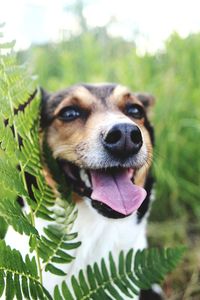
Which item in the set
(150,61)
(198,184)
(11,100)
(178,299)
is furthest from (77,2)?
(11,100)

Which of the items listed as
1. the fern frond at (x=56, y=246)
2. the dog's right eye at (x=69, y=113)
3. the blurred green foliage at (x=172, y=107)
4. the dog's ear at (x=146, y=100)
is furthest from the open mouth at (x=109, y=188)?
the blurred green foliage at (x=172, y=107)

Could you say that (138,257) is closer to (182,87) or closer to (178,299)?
(178,299)

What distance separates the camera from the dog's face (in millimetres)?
2377

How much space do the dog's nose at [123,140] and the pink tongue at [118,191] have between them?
0.15m

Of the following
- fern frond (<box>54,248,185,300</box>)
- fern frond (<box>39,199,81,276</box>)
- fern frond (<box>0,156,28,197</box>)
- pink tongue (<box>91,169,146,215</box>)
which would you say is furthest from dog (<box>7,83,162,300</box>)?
fern frond (<box>0,156,28,197</box>)

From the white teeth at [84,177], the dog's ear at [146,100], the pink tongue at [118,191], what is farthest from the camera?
the dog's ear at [146,100]

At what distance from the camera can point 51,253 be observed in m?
1.64

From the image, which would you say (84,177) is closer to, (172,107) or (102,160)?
(102,160)

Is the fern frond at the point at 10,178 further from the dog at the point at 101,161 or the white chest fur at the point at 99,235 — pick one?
the white chest fur at the point at 99,235

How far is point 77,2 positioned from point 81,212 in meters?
6.25

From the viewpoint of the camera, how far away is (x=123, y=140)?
2299 mm

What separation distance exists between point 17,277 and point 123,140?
94 centimetres

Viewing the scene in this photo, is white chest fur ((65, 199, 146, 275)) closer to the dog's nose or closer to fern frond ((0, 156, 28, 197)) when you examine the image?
the dog's nose

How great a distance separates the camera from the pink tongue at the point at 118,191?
93.2 inches
